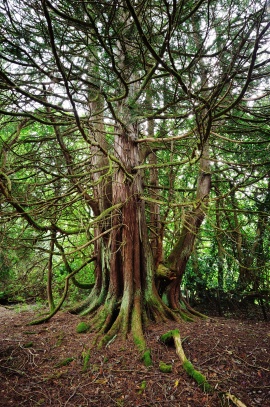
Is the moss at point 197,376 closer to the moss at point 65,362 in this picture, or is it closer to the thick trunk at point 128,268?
the thick trunk at point 128,268

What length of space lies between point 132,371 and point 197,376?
0.80m

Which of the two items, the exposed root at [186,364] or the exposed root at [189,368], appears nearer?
the exposed root at [189,368]

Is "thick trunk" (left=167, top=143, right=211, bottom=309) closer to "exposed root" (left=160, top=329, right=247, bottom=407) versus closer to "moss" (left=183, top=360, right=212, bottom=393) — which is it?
"exposed root" (left=160, top=329, right=247, bottom=407)

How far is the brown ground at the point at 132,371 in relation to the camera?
112 inches

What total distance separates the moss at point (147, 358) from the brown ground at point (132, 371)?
0.06 metres

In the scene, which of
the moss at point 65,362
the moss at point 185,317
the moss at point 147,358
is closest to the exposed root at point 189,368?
the moss at point 147,358

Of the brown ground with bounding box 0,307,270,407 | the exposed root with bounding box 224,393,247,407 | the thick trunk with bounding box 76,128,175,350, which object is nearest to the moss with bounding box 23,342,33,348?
the brown ground with bounding box 0,307,270,407

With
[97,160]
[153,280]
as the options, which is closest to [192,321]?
[153,280]

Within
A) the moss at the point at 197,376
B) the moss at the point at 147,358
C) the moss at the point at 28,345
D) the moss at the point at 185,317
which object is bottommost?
the moss at the point at 197,376

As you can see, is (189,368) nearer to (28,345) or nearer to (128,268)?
(128,268)

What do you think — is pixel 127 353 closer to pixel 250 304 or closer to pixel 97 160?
pixel 97 160

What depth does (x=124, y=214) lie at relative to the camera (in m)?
4.85

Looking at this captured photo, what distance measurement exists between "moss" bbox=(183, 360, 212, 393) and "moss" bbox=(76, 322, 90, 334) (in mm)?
1854

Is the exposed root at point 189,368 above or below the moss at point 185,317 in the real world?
below
